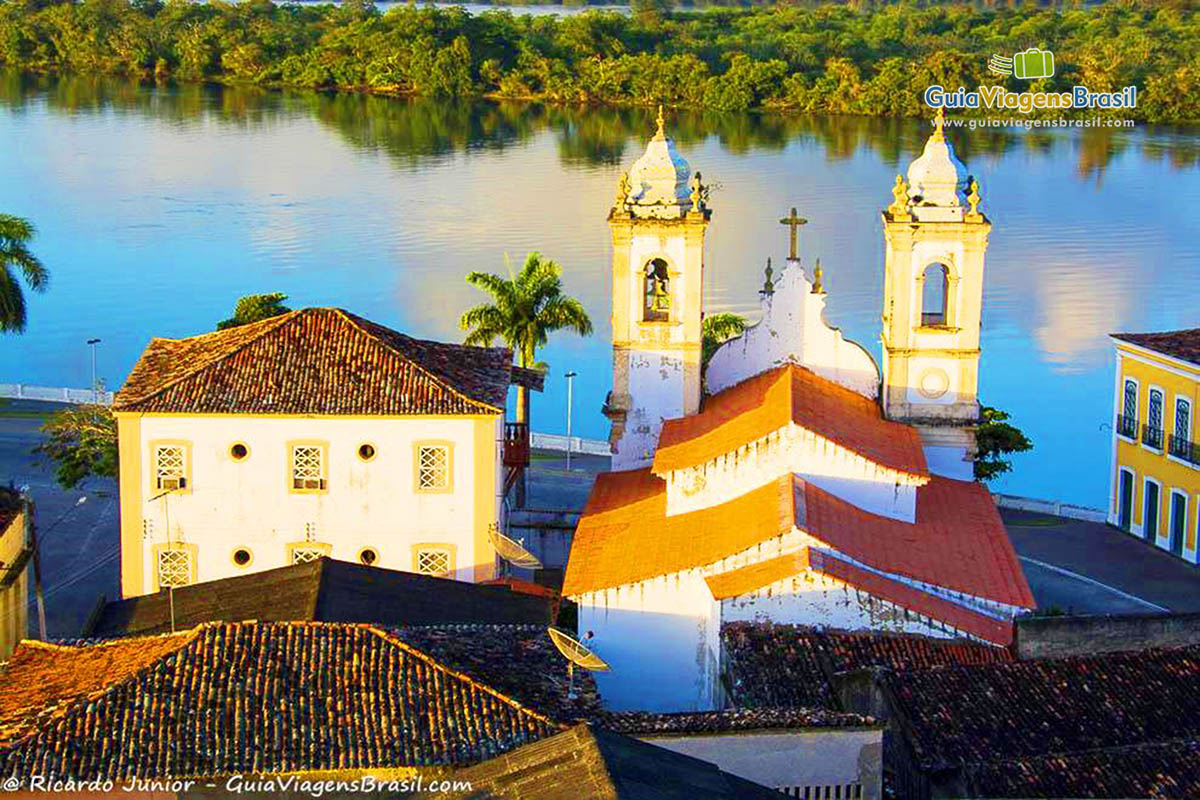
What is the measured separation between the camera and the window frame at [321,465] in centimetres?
2497

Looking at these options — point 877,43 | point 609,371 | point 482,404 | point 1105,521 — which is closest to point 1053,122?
point 877,43

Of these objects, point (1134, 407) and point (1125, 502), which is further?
point (1125, 502)

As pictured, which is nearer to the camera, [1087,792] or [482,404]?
[1087,792]

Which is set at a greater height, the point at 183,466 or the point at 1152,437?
the point at 183,466

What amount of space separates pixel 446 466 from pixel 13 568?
17.8ft

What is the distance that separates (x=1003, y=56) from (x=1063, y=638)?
76169 millimetres

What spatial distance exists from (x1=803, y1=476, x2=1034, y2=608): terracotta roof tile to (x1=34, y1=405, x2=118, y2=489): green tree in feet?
39.0

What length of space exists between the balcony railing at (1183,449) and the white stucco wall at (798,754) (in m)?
14.5

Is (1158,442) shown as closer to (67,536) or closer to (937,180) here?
(937,180)

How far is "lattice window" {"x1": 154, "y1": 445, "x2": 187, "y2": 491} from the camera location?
25016mm

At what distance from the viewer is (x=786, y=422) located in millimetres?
23891

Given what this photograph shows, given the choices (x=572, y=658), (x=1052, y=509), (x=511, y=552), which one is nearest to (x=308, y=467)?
(x=511, y=552)

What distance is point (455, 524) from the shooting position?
25.1 metres

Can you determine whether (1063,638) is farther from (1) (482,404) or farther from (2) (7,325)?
(2) (7,325)
